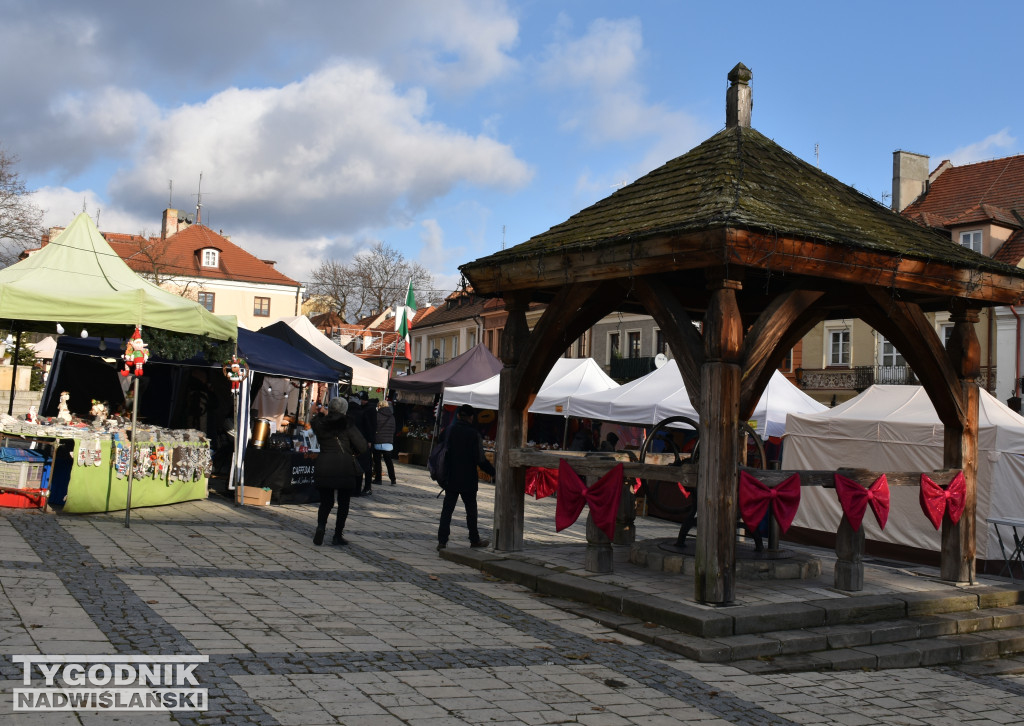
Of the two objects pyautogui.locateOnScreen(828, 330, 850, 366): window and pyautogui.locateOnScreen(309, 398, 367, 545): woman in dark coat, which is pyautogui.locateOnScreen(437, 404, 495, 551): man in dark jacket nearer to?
pyautogui.locateOnScreen(309, 398, 367, 545): woman in dark coat

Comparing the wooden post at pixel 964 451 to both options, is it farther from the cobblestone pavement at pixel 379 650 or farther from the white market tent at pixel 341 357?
the white market tent at pixel 341 357

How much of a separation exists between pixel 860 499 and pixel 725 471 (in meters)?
1.54

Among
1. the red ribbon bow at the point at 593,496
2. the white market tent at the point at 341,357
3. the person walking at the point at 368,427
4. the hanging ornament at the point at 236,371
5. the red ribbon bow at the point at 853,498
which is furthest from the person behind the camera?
the white market tent at the point at 341,357

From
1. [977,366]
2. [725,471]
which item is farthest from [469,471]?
[977,366]

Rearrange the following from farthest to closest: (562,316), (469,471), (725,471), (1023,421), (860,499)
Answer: (1023,421)
(469,471)
(562,316)
(860,499)
(725,471)

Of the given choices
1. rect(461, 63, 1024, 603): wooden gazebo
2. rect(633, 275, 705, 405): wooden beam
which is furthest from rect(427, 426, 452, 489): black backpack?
rect(633, 275, 705, 405): wooden beam

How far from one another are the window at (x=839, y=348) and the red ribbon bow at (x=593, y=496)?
29.6 m

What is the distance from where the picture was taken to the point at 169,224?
6788 cm

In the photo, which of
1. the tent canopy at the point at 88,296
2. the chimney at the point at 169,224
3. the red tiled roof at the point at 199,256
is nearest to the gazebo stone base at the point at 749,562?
the tent canopy at the point at 88,296

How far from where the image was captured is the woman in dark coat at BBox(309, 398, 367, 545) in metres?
10.3

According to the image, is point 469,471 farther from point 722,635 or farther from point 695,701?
point 695,701

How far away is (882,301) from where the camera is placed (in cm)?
858

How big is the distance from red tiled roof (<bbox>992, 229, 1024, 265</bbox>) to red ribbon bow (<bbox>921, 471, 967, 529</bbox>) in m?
24.0

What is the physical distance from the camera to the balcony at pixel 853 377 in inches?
1348
